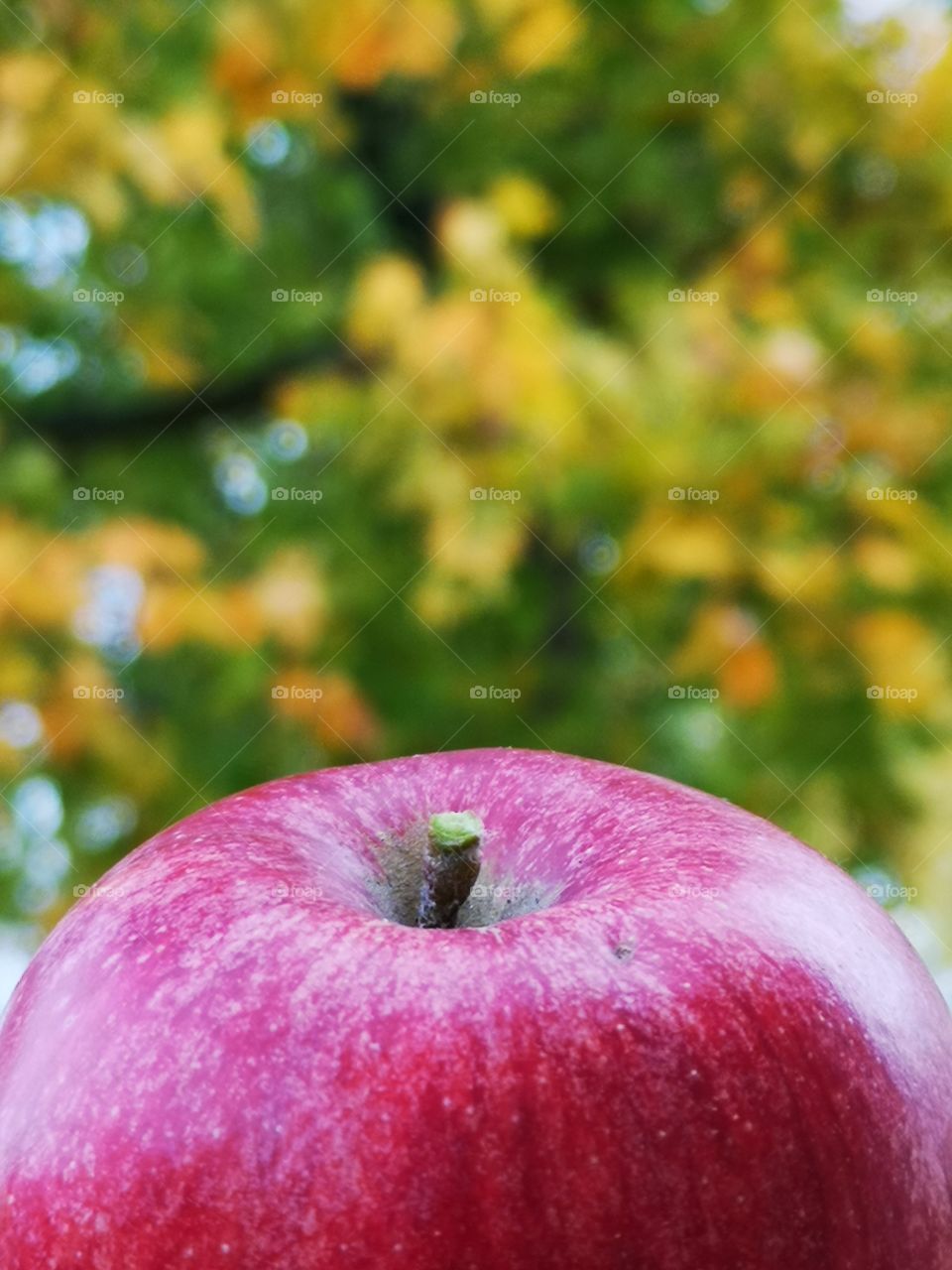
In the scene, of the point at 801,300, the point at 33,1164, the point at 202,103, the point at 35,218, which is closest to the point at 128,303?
the point at 35,218
